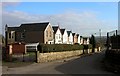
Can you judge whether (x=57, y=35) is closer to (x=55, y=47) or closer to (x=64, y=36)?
(x=64, y=36)

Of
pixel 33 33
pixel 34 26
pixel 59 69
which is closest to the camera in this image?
pixel 59 69

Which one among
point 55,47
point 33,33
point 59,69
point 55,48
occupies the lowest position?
point 59,69

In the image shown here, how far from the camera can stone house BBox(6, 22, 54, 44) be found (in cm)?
6750

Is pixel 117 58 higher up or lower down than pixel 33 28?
lower down

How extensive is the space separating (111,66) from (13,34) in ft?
169

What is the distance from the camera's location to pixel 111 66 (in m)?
23.7

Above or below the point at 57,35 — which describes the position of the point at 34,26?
above

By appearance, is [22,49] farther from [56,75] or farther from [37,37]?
[56,75]

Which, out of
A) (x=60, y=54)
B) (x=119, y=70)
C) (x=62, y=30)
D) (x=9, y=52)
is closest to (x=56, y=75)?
(x=119, y=70)

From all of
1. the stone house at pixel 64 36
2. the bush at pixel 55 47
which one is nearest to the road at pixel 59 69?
the bush at pixel 55 47

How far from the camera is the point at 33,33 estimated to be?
68.4m

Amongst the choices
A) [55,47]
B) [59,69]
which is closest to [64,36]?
[55,47]

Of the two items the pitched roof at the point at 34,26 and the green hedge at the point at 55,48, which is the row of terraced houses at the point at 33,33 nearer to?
the pitched roof at the point at 34,26

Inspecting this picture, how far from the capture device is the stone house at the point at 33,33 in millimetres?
67500
